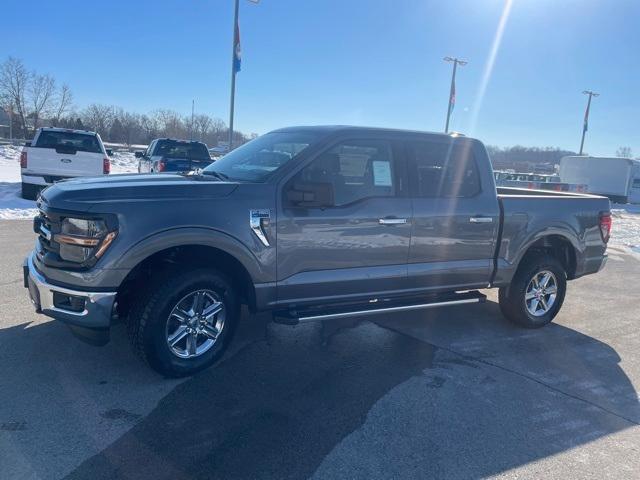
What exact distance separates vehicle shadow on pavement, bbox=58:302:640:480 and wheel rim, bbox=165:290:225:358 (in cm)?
26

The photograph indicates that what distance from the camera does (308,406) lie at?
359 centimetres

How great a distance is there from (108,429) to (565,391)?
3.48 metres

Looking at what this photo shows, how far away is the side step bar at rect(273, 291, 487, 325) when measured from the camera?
4172 mm

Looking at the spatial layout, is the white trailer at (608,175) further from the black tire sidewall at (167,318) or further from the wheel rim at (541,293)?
the black tire sidewall at (167,318)

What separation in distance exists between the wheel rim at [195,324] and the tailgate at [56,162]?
919 centimetres

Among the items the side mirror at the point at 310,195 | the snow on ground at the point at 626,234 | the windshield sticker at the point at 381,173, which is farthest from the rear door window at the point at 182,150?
the snow on ground at the point at 626,234

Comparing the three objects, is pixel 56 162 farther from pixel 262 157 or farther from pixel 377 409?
pixel 377 409

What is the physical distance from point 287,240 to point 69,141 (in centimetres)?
995

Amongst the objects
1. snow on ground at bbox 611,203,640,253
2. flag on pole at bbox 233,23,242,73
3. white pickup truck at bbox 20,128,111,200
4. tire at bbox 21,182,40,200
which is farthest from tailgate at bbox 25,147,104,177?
snow on ground at bbox 611,203,640,253

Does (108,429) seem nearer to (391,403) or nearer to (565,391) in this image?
(391,403)

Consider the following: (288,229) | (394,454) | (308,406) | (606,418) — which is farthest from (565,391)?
(288,229)

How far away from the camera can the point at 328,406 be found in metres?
3.61

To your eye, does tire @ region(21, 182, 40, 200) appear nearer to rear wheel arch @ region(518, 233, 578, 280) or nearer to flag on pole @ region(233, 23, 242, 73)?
flag on pole @ region(233, 23, 242, 73)

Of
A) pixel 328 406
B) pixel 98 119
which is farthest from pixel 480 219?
pixel 98 119
